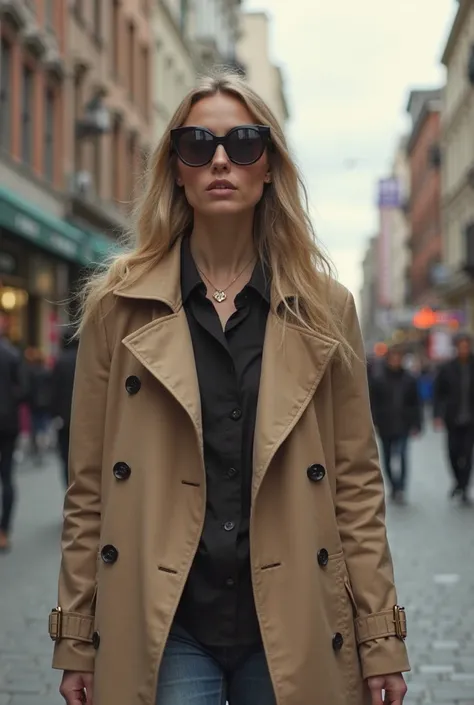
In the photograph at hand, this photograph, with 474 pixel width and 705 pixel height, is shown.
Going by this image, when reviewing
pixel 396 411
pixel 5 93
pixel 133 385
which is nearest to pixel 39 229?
pixel 5 93

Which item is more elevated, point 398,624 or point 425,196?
point 425,196

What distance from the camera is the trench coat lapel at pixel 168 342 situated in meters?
2.56

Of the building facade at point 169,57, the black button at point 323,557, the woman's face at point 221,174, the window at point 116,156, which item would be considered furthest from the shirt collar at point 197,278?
the building facade at point 169,57

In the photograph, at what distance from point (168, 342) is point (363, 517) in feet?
1.86

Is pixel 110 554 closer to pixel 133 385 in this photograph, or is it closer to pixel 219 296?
pixel 133 385

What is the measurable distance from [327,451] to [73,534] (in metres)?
0.58

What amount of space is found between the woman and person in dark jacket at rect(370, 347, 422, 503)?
1183 centimetres

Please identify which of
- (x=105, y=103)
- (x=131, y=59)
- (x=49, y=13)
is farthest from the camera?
(x=131, y=59)

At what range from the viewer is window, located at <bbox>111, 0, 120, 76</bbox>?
35.2m

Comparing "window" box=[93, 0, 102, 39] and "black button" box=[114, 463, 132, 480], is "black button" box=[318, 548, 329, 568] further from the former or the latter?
"window" box=[93, 0, 102, 39]

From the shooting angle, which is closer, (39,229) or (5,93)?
(39,229)

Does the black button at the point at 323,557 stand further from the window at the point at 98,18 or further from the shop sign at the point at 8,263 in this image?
the window at the point at 98,18

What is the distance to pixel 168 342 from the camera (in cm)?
263

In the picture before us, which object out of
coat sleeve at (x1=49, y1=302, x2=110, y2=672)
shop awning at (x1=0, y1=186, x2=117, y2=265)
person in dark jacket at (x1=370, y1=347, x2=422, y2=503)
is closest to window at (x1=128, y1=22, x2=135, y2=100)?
shop awning at (x1=0, y1=186, x2=117, y2=265)
